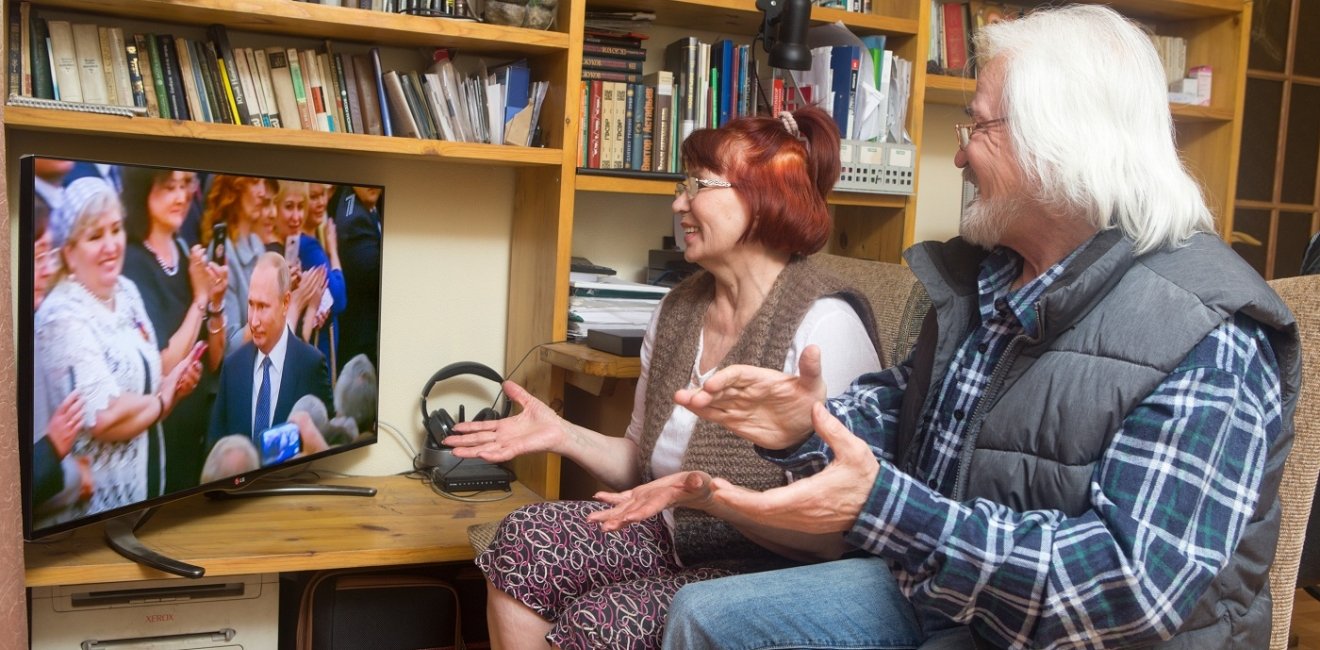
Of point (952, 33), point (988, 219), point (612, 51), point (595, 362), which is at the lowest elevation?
point (595, 362)

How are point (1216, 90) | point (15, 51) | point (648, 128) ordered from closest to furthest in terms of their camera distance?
point (15, 51), point (648, 128), point (1216, 90)

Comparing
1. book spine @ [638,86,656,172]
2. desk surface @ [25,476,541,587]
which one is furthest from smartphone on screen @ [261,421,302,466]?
book spine @ [638,86,656,172]

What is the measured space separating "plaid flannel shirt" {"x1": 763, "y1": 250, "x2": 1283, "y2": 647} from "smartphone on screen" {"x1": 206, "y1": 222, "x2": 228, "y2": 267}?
133 cm

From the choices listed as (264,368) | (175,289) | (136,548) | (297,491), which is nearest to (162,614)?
(136,548)

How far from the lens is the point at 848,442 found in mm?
1107

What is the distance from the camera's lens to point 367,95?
232 cm

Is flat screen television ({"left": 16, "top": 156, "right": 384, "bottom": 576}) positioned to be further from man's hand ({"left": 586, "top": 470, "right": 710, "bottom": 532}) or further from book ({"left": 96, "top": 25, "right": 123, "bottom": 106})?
man's hand ({"left": 586, "top": 470, "right": 710, "bottom": 532})

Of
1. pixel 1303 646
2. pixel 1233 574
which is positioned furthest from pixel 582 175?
pixel 1303 646

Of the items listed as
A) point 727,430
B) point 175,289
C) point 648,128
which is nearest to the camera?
point 727,430

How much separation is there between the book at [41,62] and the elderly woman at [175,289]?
40cm

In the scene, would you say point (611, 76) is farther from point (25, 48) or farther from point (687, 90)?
point (25, 48)

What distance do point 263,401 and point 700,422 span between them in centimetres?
91

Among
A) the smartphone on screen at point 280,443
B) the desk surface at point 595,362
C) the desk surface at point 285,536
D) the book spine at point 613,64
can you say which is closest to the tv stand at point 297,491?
the desk surface at point 285,536

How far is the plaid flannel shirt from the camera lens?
1.06m
